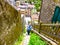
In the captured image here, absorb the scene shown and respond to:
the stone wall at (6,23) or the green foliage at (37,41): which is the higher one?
the stone wall at (6,23)

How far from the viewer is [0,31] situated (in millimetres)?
5598

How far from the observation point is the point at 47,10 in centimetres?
1678

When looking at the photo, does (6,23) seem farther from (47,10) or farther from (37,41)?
(47,10)

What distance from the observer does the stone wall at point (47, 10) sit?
15645 mm

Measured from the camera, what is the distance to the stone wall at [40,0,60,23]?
15.6m

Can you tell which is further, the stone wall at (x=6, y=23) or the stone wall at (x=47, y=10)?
the stone wall at (x=47, y=10)

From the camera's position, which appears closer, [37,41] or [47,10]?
[37,41]

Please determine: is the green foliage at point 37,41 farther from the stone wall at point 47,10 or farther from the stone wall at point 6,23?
the stone wall at point 47,10

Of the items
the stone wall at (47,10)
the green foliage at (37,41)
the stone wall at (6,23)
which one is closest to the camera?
the stone wall at (6,23)

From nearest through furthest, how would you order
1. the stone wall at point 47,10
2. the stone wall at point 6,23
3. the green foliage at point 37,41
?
the stone wall at point 6,23 < the green foliage at point 37,41 < the stone wall at point 47,10

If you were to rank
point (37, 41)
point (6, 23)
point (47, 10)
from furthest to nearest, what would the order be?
point (47, 10) < point (37, 41) < point (6, 23)

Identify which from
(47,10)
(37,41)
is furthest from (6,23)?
(47,10)

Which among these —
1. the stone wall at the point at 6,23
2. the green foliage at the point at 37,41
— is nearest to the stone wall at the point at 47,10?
the green foliage at the point at 37,41

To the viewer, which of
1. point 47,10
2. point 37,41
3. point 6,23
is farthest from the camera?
point 47,10
